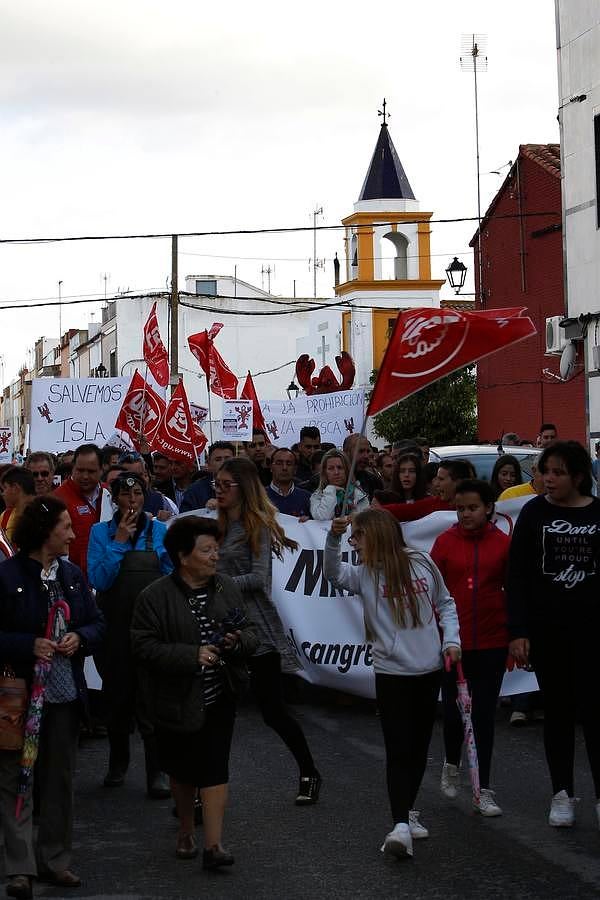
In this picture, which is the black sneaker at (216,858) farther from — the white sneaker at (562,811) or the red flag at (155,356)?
the red flag at (155,356)

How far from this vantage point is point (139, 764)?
8.66 metres

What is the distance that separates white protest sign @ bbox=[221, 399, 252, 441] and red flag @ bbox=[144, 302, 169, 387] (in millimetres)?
3477

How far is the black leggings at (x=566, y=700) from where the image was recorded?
6824 millimetres

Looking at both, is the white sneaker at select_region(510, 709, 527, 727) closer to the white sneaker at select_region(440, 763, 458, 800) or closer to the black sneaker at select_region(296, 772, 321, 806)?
the white sneaker at select_region(440, 763, 458, 800)

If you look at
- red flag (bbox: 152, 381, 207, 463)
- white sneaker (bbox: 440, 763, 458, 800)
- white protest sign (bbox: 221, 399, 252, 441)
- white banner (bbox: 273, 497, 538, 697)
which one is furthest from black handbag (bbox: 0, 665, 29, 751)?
red flag (bbox: 152, 381, 207, 463)

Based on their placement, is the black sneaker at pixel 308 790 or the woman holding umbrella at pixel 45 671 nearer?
the woman holding umbrella at pixel 45 671

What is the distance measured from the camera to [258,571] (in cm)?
Result: 736

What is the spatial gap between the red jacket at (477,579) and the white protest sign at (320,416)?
45.1 ft

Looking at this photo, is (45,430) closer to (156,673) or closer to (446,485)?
(446,485)

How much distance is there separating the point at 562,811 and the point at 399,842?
3.39 feet

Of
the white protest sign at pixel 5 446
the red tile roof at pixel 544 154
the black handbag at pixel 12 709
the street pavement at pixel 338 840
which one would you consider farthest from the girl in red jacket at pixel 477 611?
the red tile roof at pixel 544 154

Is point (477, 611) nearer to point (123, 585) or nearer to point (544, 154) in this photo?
point (123, 585)

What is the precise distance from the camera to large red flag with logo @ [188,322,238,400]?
75.2 ft

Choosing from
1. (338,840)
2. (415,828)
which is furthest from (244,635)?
(415,828)
